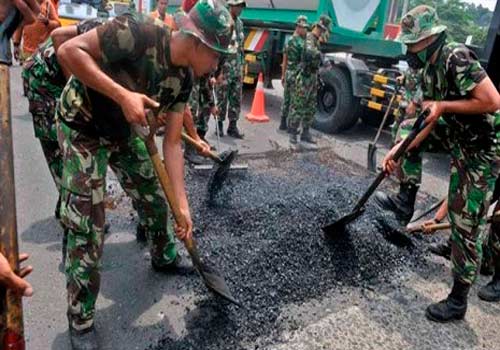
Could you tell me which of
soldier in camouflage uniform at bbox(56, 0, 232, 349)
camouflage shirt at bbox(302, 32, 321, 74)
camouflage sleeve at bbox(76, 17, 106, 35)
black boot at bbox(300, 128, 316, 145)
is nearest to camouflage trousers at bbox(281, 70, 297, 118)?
camouflage shirt at bbox(302, 32, 321, 74)

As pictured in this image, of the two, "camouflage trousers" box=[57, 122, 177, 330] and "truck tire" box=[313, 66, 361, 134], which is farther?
"truck tire" box=[313, 66, 361, 134]

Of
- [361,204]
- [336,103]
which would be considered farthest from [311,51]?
[361,204]

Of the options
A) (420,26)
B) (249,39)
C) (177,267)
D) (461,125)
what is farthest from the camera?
(249,39)

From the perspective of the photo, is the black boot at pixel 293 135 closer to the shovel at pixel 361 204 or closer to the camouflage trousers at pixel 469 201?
the shovel at pixel 361 204

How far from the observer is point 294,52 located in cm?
669

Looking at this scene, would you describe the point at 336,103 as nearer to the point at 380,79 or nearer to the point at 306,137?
the point at 380,79

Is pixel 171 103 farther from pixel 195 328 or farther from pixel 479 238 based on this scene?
pixel 479 238

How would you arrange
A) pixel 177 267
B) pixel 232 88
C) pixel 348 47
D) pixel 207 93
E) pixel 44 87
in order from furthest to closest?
1. pixel 348 47
2. pixel 232 88
3. pixel 207 93
4. pixel 177 267
5. pixel 44 87

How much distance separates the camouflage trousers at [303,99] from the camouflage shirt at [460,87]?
3.78 metres

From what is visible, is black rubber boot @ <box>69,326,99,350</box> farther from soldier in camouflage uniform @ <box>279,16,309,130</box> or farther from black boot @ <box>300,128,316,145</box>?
soldier in camouflage uniform @ <box>279,16,309,130</box>

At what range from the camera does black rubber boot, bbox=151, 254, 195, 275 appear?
120 inches

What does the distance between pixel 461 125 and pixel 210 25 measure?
171cm

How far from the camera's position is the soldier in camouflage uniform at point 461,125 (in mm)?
2518

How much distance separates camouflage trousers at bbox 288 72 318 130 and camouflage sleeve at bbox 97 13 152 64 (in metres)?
4.68
